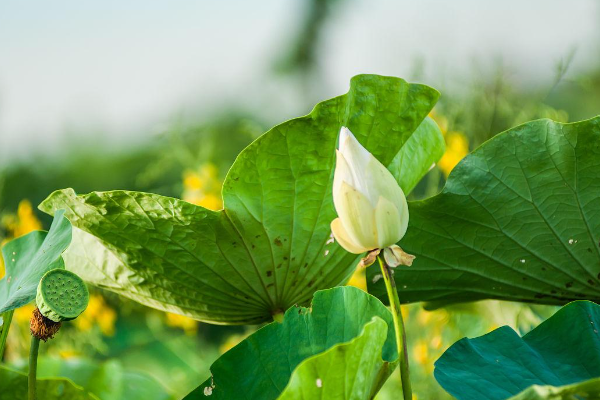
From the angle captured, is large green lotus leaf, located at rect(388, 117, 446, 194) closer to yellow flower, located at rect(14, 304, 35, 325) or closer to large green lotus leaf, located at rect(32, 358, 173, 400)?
large green lotus leaf, located at rect(32, 358, 173, 400)

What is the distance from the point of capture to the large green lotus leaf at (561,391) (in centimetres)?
30

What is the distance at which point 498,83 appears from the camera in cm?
153

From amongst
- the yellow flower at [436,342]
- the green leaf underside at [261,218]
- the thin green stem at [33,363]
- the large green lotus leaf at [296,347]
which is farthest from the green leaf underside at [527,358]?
the yellow flower at [436,342]

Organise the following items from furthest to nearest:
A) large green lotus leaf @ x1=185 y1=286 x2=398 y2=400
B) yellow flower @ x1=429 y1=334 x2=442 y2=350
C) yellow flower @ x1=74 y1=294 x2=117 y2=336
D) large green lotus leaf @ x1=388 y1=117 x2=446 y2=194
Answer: yellow flower @ x1=74 y1=294 x2=117 y2=336, yellow flower @ x1=429 y1=334 x2=442 y2=350, large green lotus leaf @ x1=388 y1=117 x2=446 y2=194, large green lotus leaf @ x1=185 y1=286 x2=398 y2=400

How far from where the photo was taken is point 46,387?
0.52 metres

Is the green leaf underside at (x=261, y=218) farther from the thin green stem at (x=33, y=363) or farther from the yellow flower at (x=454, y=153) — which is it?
the yellow flower at (x=454, y=153)

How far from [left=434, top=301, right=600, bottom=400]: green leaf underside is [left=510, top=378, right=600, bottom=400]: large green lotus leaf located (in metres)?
0.06

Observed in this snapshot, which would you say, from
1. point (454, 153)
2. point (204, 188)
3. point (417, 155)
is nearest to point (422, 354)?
point (454, 153)

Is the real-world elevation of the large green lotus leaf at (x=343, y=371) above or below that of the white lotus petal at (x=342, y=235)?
below

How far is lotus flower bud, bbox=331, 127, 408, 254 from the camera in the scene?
0.40m

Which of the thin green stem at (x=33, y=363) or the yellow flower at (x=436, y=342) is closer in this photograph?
the thin green stem at (x=33, y=363)

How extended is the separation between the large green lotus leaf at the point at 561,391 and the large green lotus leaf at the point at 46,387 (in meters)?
0.33

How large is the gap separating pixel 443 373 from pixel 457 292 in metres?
0.20

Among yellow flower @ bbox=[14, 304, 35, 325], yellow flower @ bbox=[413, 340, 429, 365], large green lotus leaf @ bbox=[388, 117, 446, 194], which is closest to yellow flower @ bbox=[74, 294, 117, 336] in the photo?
yellow flower @ bbox=[14, 304, 35, 325]
